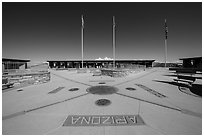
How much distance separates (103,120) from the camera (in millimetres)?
→ 3779

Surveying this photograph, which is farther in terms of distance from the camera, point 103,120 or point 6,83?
point 6,83

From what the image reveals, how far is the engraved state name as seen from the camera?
3.57m

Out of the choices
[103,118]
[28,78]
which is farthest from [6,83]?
[103,118]

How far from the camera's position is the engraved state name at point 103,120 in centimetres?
357

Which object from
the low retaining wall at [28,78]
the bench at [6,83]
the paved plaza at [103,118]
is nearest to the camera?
the paved plaza at [103,118]

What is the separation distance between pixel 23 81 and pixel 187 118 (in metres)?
12.0

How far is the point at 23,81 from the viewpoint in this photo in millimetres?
9102

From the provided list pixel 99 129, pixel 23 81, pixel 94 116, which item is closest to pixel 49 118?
pixel 94 116

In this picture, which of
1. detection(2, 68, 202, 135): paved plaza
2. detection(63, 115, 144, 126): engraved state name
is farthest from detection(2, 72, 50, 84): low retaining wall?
detection(63, 115, 144, 126): engraved state name

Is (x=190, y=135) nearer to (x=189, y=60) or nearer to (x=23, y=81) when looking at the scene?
(x=23, y=81)

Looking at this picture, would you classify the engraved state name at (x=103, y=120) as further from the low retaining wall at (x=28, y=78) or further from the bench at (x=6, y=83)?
the low retaining wall at (x=28, y=78)

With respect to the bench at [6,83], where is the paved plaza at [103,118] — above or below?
below

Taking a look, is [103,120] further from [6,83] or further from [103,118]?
[6,83]

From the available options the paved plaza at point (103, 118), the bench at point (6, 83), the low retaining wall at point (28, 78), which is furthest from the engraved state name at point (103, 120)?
the low retaining wall at point (28, 78)
